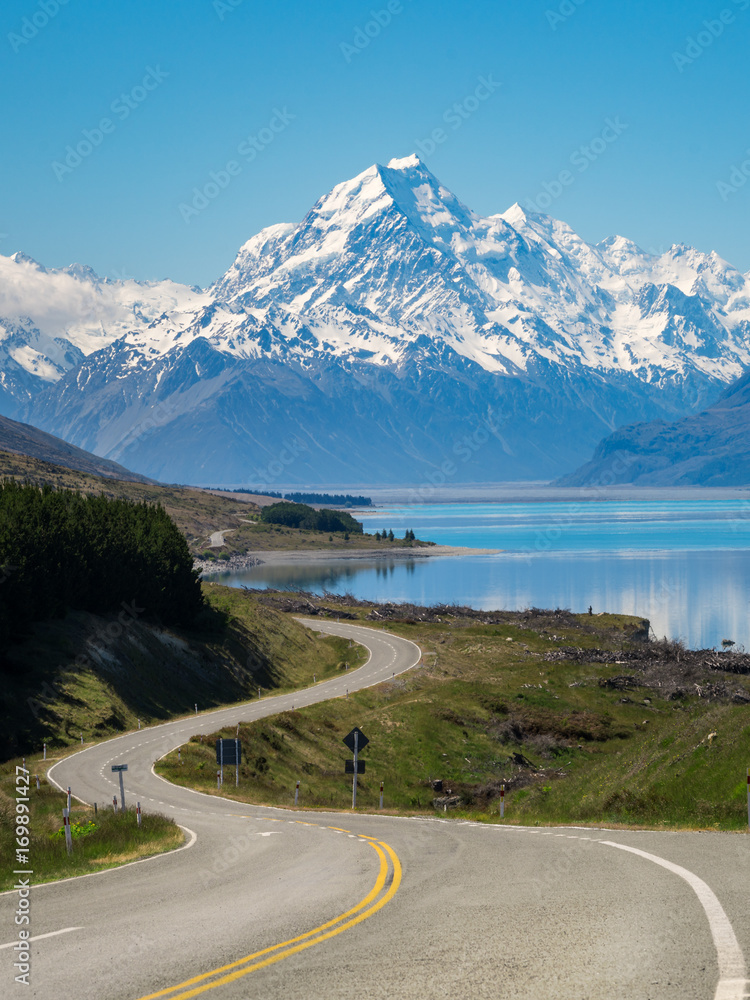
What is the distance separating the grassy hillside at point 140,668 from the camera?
5147cm

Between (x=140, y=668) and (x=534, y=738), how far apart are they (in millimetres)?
27308

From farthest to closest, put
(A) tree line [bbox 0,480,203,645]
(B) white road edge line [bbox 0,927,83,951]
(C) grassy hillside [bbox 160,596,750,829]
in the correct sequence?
(A) tree line [bbox 0,480,203,645], (C) grassy hillside [bbox 160,596,750,829], (B) white road edge line [bbox 0,927,83,951]

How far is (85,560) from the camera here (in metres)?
68.3

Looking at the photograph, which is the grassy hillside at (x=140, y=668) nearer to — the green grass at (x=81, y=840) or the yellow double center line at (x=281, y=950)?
the green grass at (x=81, y=840)

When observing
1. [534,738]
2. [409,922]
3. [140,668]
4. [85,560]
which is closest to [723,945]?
[409,922]

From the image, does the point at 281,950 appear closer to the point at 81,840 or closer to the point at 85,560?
the point at 81,840

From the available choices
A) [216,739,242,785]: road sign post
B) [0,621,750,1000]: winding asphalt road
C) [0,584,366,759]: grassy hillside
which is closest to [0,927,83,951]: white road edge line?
[0,621,750,1000]: winding asphalt road

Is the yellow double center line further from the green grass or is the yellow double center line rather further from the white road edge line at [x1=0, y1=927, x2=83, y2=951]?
the green grass

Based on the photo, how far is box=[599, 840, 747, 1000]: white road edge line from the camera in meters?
9.87

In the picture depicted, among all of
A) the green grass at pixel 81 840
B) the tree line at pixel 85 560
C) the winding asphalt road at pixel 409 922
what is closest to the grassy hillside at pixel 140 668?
the tree line at pixel 85 560

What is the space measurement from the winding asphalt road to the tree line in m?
40.9

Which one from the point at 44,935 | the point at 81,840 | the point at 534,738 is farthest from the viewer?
the point at 534,738

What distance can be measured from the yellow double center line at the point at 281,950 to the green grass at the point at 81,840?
21.2 ft

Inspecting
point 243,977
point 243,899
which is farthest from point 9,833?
point 243,977
